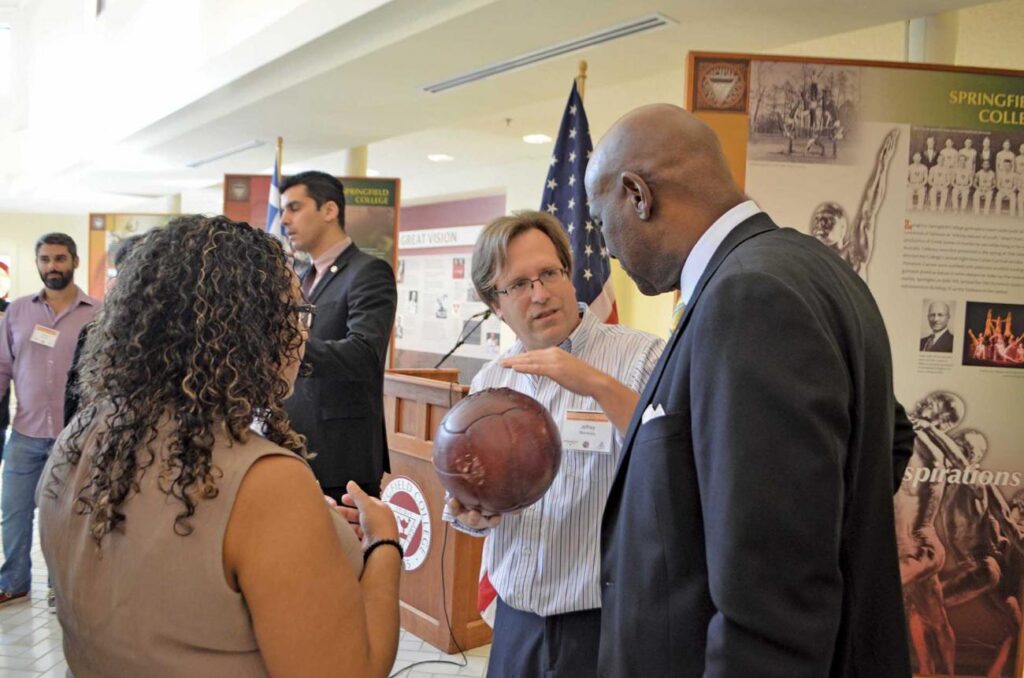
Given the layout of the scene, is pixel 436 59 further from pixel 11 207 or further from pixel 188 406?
pixel 11 207

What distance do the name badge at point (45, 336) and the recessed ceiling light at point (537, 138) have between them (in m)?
5.07

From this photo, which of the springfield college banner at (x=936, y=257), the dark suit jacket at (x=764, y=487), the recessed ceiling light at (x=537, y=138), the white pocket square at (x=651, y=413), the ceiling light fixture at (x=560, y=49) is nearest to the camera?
the dark suit jacket at (x=764, y=487)

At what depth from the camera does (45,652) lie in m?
3.74

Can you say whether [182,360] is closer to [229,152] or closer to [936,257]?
[936,257]

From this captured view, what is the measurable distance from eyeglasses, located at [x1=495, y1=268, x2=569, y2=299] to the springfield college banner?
1235mm

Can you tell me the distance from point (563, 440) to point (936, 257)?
1.85 metres

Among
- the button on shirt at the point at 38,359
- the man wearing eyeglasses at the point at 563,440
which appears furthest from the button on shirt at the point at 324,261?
the button on shirt at the point at 38,359

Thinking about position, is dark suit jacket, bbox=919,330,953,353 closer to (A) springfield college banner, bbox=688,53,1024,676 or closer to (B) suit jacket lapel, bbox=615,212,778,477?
(A) springfield college banner, bbox=688,53,1024,676

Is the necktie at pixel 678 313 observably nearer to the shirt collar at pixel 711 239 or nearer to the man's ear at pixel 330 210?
the shirt collar at pixel 711 239

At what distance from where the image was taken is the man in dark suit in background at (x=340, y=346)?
2.83 meters

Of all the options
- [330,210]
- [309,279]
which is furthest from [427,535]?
[330,210]


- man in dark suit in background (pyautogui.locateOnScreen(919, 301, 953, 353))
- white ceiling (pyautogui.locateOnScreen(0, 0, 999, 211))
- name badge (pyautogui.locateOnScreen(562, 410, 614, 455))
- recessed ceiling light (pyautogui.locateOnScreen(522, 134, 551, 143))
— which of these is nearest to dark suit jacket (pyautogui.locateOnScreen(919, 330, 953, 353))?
man in dark suit in background (pyautogui.locateOnScreen(919, 301, 953, 353))

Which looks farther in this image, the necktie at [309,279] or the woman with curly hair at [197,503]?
the necktie at [309,279]

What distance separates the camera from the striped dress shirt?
1.69 meters
